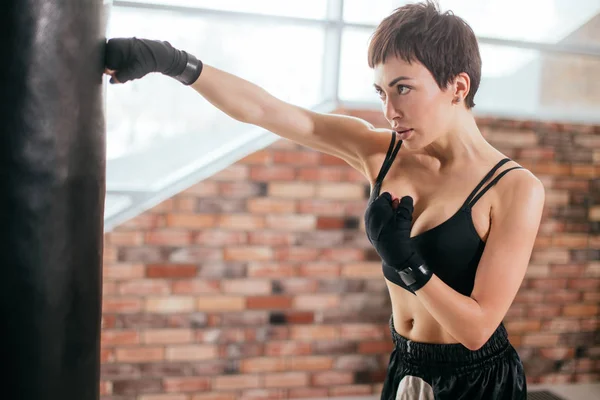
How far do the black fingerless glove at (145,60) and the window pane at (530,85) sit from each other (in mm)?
1719

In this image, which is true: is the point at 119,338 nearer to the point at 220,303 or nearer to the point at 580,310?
the point at 220,303

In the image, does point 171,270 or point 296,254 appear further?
point 296,254

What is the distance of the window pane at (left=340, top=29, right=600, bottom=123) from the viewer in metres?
3.00

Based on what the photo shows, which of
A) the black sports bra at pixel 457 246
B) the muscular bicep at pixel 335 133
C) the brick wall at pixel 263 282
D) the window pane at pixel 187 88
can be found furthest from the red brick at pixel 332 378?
the black sports bra at pixel 457 246

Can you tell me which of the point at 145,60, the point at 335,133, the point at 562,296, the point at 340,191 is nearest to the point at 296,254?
the point at 340,191

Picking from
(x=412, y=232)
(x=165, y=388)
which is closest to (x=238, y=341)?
(x=165, y=388)

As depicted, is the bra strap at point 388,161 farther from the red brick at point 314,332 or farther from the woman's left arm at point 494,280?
the red brick at point 314,332

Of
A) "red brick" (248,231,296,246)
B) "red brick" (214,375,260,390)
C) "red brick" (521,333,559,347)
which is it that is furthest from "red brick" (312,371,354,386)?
"red brick" (521,333,559,347)

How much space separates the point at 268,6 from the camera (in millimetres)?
2795

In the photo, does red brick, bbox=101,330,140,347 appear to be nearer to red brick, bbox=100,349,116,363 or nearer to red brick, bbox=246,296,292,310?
red brick, bbox=100,349,116,363

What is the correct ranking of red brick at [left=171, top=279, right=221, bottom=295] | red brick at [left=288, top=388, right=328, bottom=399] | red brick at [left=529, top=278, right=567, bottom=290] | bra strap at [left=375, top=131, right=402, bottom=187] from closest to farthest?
bra strap at [left=375, top=131, right=402, bottom=187], red brick at [left=171, top=279, right=221, bottom=295], red brick at [left=288, top=388, right=328, bottom=399], red brick at [left=529, top=278, right=567, bottom=290]

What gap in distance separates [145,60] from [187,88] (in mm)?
1687

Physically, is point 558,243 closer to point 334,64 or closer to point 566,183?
point 566,183

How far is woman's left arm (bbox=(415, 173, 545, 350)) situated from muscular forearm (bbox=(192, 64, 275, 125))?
0.64 meters
